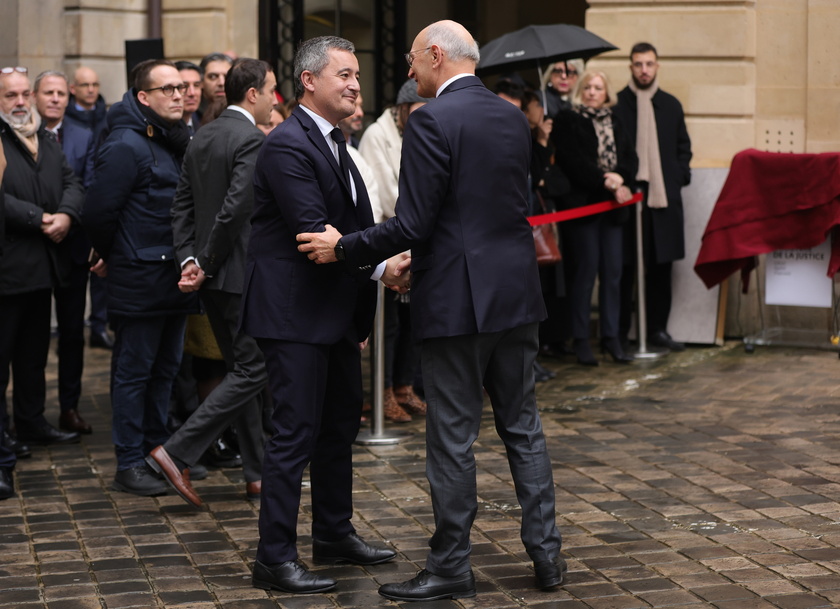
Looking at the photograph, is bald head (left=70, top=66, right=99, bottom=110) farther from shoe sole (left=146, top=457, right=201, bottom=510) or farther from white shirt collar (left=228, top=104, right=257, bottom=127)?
shoe sole (left=146, top=457, right=201, bottom=510)

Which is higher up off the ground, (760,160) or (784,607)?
(760,160)

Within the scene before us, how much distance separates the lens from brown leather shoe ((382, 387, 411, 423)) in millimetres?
8297

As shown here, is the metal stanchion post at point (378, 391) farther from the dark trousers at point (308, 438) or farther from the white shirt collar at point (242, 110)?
the dark trousers at point (308, 438)

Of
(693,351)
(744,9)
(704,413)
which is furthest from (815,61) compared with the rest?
(704,413)

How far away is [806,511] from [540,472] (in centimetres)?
161

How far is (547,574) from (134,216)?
9.40 feet

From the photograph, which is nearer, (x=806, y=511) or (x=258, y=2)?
(x=806, y=511)

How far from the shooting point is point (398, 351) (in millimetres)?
8656

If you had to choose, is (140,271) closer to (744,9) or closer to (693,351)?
(693,351)

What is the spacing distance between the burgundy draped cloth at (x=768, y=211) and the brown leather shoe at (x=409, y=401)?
302cm

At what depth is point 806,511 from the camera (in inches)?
241

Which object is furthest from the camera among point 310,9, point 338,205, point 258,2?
point 310,9

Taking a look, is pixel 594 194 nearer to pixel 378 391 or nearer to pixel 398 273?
pixel 378 391

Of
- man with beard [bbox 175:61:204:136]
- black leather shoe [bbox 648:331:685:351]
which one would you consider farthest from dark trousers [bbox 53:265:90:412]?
black leather shoe [bbox 648:331:685:351]
